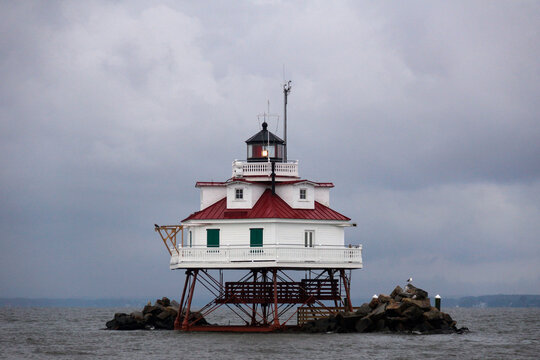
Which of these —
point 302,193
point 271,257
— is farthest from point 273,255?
point 302,193

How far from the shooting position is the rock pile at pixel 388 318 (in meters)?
51.1

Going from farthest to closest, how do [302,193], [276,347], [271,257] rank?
[302,193] < [271,257] < [276,347]

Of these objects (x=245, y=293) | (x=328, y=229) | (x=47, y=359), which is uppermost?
(x=328, y=229)

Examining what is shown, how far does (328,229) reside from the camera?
2034 inches

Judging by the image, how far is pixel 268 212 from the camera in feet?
167

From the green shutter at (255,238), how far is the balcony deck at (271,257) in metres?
0.67

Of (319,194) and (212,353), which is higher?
(319,194)

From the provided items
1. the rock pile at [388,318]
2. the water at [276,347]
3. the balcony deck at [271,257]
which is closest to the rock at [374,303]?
the rock pile at [388,318]

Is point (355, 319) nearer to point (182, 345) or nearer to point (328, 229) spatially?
point (328, 229)

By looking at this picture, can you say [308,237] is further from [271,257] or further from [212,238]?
[212,238]

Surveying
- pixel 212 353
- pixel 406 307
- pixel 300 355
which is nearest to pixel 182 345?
pixel 212 353

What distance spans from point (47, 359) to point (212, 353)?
7604 millimetres

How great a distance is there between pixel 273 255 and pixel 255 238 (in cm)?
168

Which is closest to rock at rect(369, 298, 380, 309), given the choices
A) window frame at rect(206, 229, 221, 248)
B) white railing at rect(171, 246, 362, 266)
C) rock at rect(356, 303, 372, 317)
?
rock at rect(356, 303, 372, 317)
